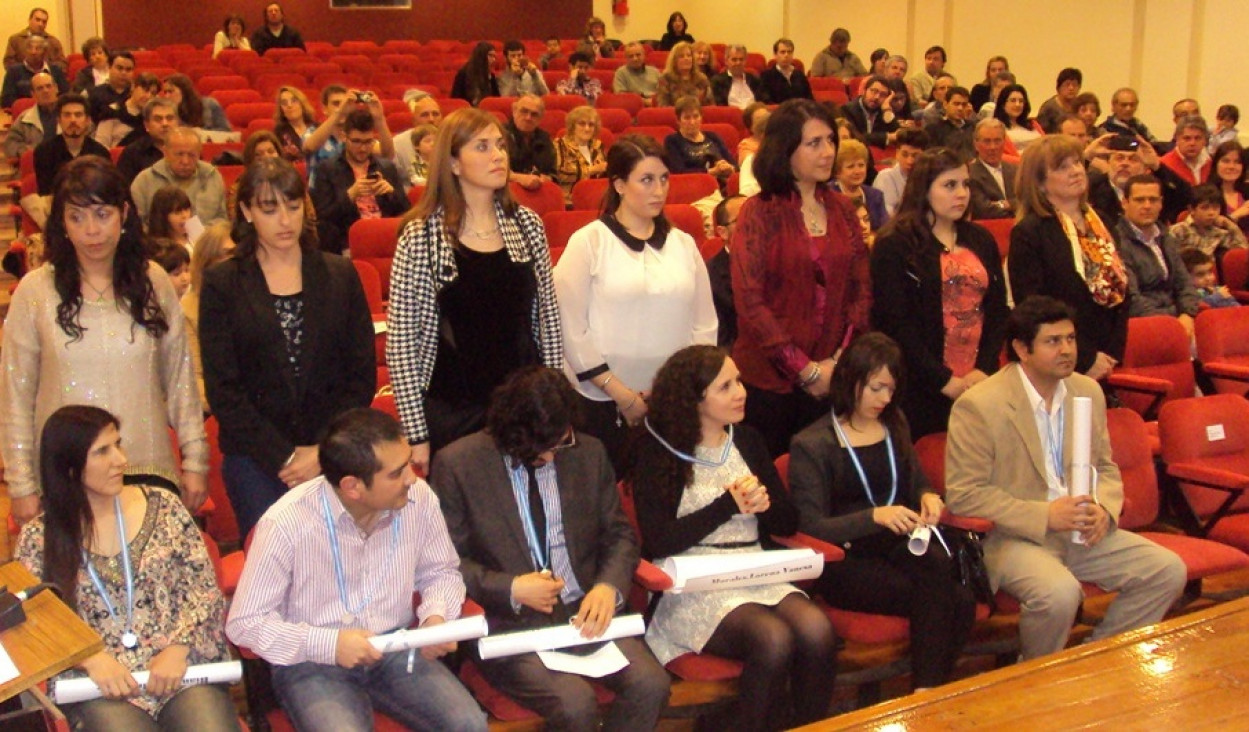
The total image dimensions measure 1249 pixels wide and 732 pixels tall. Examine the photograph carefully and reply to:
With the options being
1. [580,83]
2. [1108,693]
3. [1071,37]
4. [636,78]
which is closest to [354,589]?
[1108,693]

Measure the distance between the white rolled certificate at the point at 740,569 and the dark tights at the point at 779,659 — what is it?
3.1 inches

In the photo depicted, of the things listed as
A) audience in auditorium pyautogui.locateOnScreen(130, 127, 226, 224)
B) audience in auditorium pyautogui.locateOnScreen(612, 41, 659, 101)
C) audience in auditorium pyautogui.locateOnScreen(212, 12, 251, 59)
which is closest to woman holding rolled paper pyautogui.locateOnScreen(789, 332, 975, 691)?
audience in auditorium pyautogui.locateOnScreen(130, 127, 226, 224)

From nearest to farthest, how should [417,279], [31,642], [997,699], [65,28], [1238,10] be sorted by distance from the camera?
[31,642] → [997,699] → [417,279] → [1238,10] → [65,28]

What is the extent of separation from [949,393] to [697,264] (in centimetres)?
84

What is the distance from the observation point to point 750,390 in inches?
147

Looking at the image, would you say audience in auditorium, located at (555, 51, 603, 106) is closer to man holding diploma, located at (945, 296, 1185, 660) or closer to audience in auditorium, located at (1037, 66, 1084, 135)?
audience in auditorium, located at (1037, 66, 1084, 135)

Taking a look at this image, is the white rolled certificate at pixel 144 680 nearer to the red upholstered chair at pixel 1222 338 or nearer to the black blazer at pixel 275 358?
the black blazer at pixel 275 358

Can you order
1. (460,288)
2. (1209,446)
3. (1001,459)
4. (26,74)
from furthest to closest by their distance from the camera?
(26,74) < (1209,446) < (1001,459) < (460,288)

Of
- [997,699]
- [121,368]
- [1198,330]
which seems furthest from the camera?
[1198,330]

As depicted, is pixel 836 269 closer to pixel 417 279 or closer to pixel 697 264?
pixel 697 264

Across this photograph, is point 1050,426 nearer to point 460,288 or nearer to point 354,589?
point 460,288

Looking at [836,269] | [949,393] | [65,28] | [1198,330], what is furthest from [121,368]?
[65,28]

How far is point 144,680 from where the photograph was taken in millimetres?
2527

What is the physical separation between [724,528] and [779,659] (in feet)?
1.26
